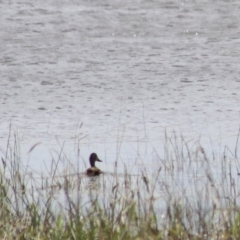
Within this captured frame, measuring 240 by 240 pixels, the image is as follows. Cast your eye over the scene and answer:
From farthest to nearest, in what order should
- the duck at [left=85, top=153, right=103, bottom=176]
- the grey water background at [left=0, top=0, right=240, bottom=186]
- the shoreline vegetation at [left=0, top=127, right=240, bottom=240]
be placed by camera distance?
1. the grey water background at [left=0, top=0, right=240, bottom=186]
2. the duck at [left=85, top=153, right=103, bottom=176]
3. the shoreline vegetation at [left=0, top=127, right=240, bottom=240]

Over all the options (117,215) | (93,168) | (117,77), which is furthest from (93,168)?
(117,77)

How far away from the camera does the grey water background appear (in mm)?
7293

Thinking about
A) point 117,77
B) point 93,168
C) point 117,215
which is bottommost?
point 117,215

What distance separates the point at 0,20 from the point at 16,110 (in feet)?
9.51

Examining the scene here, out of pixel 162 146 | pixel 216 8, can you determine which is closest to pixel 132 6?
pixel 216 8

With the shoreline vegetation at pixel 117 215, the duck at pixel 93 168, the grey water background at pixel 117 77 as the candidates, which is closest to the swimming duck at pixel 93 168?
the duck at pixel 93 168

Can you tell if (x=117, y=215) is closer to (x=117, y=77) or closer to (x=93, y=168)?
(x=93, y=168)

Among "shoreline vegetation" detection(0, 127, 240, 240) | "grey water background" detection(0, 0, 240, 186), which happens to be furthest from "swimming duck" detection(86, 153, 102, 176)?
"shoreline vegetation" detection(0, 127, 240, 240)

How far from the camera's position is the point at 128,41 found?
410 inches

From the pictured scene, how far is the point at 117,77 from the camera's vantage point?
9133 millimetres

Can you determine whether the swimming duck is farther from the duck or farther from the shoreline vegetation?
the shoreline vegetation

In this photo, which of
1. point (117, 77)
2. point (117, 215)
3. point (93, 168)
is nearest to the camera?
point (117, 215)

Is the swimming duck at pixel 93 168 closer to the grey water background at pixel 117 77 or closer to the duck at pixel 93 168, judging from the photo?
the duck at pixel 93 168

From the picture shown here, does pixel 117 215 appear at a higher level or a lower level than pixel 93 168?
lower
